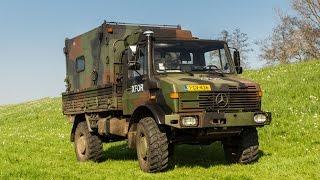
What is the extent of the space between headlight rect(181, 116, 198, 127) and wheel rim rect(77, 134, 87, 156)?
210 inches

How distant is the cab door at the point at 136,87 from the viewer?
12.1 meters

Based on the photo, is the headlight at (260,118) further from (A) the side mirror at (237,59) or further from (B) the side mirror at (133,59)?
(B) the side mirror at (133,59)

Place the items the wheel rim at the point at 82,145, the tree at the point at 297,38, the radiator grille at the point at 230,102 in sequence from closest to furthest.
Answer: the radiator grille at the point at 230,102 → the wheel rim at the point at 82,145 → the tree at the point at 297,38

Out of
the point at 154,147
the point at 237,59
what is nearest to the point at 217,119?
the point at 154,147

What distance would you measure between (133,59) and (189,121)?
239 centimetres

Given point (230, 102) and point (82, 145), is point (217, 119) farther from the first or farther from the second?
point (82, 145)

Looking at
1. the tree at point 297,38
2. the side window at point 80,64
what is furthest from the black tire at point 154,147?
the tree at point 297,38

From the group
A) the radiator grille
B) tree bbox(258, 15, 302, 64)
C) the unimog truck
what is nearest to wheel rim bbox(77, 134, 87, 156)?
the unimog truck

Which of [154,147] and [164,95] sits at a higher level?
[164,95]

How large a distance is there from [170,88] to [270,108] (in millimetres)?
8786

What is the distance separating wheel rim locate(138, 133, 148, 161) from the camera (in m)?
11.8

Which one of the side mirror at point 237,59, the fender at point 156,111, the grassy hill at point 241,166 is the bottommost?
the grassy hill at point 241,166

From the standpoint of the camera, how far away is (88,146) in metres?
15.1

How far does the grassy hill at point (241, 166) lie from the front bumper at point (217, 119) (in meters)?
1.08
